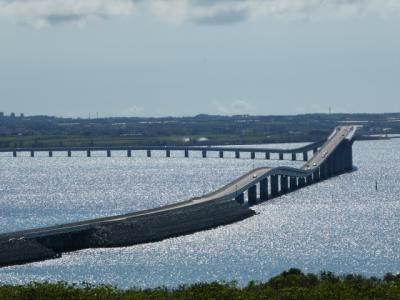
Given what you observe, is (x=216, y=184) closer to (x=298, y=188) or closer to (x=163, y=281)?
(x=298, y=188)

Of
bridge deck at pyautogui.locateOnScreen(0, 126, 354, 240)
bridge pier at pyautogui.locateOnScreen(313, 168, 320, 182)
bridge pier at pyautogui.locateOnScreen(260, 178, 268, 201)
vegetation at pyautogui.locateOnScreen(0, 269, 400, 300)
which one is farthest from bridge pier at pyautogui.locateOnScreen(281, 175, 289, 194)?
vegetation at pyautogui.locateOnScreen(0, 269, 400, 300)

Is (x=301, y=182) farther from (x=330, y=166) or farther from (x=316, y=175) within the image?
(x=330, y=166)

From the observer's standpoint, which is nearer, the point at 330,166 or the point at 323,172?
the point at 323,172

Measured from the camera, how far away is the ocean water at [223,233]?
70.7 meters

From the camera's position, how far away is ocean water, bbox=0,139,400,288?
232 ft

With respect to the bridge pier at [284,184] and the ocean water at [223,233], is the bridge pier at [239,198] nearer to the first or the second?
the ocean water at [223,233]

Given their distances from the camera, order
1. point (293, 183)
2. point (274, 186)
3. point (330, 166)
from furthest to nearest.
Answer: point (330, 166), point (293, 183), point (274, 186)

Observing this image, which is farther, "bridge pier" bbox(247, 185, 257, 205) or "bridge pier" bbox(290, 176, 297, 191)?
"bridge pier" bbox(290, 176, 297, 191)

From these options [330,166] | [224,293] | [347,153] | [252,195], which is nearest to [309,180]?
[330,166]

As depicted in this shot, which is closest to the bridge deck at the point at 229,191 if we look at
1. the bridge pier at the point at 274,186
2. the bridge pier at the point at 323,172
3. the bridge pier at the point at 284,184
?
the bridge pier at the point at 323,172

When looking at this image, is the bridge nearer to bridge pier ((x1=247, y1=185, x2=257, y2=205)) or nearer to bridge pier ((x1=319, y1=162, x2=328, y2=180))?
bridge pier ((x1=247, y1=185, x2=257, y2=205))

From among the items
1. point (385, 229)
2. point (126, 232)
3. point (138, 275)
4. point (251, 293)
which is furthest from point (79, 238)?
point (251, 293)

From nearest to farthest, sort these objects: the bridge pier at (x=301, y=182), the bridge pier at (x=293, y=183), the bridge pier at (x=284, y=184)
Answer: the bridge pier at (x=284, y=184) < the bridge pier at (x=293, y=183) < the bridge pier at (x=301, y=182)

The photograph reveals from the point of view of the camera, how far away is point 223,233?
92000mm
